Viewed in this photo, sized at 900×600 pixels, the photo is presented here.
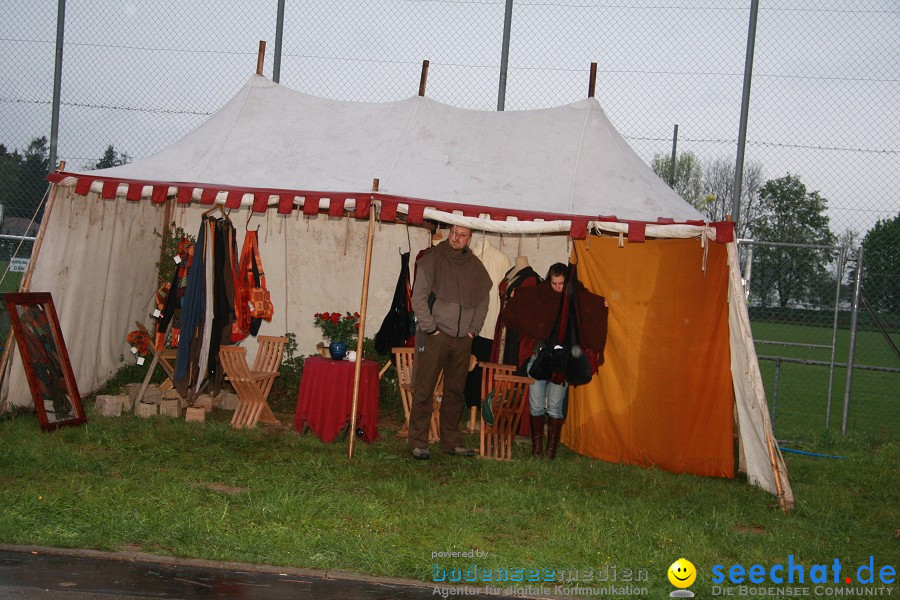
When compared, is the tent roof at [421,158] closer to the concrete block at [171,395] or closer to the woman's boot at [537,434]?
the woman's boot at [537,434]

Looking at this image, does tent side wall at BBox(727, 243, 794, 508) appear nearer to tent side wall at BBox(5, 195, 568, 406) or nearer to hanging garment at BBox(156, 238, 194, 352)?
tent side wall at BBox(5, 195, 568, 406)

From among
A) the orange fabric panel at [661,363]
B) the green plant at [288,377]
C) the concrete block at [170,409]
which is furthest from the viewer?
the green plant at [288,377]

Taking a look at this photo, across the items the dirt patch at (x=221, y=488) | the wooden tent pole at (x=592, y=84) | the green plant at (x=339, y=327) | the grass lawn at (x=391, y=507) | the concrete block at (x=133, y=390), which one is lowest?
the dirt patch at (x=221, y=488)

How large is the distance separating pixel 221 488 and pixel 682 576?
2816 mm

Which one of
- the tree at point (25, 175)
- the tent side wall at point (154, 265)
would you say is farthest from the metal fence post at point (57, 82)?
the tent side wall at point (154, 265)

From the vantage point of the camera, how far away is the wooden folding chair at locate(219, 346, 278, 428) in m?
7.42

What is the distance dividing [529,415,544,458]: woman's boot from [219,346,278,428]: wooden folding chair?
2.24 meters

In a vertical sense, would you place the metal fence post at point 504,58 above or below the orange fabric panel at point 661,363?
above

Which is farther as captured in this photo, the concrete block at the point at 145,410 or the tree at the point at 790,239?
the tree at the point at 790,239

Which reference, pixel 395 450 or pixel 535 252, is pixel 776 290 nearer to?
pixel 535 252

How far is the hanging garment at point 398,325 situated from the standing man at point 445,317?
3.81ft

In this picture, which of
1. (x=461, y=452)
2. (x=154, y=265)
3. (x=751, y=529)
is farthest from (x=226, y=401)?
(x=751, y=529)

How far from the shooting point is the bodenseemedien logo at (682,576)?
413cm

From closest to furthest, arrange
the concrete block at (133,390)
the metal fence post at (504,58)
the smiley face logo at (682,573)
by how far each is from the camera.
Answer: the smiley face logo at (682,573), the concrete block at (133,390), the metal fence post at (504,58)
